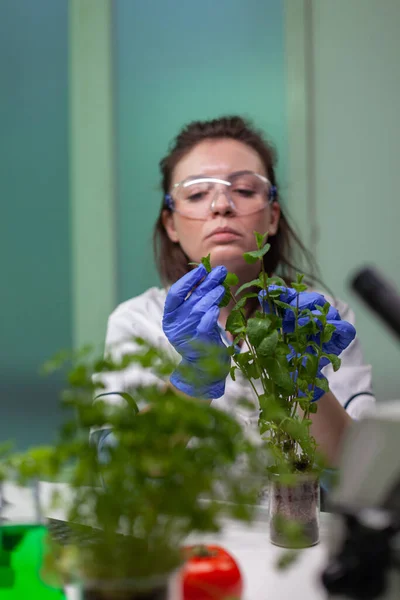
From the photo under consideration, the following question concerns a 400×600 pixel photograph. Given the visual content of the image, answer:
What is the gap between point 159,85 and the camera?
8.44 ft

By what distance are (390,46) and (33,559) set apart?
224 cm

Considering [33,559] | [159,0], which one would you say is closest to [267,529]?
[33,559]

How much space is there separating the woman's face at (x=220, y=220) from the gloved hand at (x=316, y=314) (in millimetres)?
507

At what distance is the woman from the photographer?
1.50m

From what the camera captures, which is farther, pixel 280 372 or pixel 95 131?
pixel 95 131

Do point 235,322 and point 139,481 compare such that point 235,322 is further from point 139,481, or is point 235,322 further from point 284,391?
point 139,481

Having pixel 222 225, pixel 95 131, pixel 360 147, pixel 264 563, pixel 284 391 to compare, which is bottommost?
pixel 264 563

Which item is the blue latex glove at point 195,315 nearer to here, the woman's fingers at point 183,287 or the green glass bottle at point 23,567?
the woman's fingers at point 183,287

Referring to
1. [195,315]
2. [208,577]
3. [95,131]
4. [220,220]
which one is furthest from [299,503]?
[95,131]

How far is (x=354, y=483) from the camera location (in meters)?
0.48

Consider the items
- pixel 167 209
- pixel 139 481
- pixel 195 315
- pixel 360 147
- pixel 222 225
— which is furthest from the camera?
pixel 360 147

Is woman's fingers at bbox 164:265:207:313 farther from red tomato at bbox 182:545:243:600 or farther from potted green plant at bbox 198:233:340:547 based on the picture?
red tomato at bbox 182:545:243:600

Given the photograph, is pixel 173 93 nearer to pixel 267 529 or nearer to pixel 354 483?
pixel 267 529

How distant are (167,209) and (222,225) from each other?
0.28m
